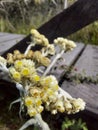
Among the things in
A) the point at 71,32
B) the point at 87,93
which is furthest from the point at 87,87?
the point at 71,32

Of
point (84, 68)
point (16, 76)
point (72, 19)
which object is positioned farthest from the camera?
point (84, 68)

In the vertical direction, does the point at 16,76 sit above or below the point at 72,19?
below

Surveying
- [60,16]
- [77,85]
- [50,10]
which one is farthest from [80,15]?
[50,10]

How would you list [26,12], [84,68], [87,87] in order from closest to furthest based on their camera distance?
[87,87] → [84,68] → [26,12]

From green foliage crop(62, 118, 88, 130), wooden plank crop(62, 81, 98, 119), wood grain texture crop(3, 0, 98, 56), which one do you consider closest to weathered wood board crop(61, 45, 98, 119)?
wooden plank crop(62, 81, 98, 119)

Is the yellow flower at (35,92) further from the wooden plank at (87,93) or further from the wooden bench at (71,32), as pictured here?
the wooden plank at (87,93)

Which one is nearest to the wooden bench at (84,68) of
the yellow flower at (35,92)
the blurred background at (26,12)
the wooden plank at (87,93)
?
the wooden plank at (87,93)

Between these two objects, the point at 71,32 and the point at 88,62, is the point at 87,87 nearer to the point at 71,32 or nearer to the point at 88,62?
the point at 71,32
